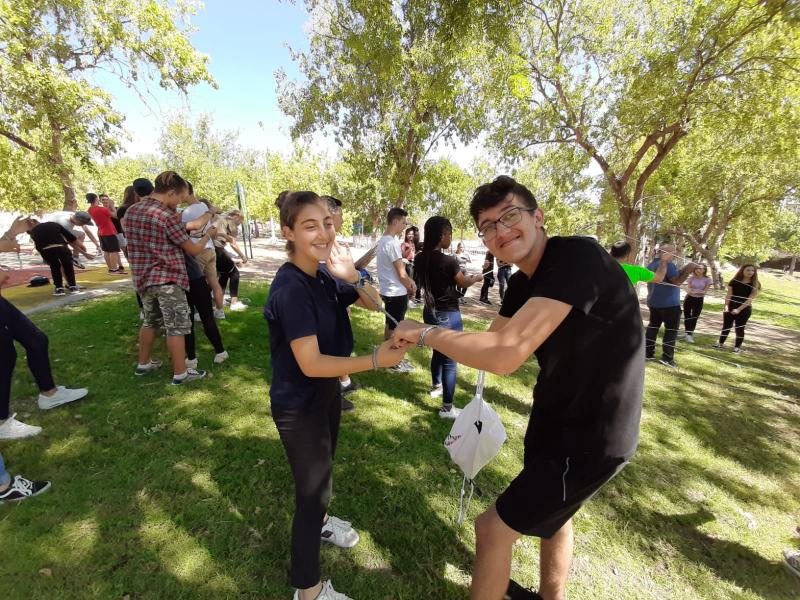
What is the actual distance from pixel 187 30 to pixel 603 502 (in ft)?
48.6

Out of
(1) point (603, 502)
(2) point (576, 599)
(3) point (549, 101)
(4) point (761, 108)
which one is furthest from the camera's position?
(3) point (549, 101)

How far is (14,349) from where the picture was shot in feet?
10.2

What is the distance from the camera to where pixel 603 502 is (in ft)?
10.0

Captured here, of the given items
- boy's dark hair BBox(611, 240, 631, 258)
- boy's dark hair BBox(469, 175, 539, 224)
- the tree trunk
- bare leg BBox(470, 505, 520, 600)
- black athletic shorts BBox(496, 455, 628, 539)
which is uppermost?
the tree trunk

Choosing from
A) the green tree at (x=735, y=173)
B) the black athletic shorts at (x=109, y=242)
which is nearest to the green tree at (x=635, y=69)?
the green tree at (x=735, y=173)

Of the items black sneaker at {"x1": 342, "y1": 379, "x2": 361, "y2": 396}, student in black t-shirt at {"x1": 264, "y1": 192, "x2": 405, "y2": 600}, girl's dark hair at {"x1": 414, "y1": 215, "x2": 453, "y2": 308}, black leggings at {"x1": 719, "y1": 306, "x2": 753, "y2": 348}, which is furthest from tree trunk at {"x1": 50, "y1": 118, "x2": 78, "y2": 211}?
black leggings at {"x1": 719, "y1": 306, "x2": 753, "y2": 348}

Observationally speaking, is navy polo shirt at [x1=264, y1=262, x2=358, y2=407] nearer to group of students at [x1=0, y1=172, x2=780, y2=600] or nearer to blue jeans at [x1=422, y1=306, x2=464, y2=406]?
group of students at [x1=0, y1=172, x2=780, y2=600]

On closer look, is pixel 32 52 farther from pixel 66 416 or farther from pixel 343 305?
pixel 343 305

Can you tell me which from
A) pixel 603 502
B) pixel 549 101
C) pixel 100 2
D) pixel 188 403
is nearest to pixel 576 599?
pixel 603 502

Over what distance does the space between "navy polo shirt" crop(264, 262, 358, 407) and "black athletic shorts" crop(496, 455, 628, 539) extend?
107 cm

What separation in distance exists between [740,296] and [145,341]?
9668 millimetres

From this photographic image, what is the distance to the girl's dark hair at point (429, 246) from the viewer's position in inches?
146

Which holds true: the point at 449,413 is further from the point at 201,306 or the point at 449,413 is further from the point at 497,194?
the point at 201,306

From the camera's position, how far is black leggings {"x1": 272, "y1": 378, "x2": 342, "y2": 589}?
1.76 m
